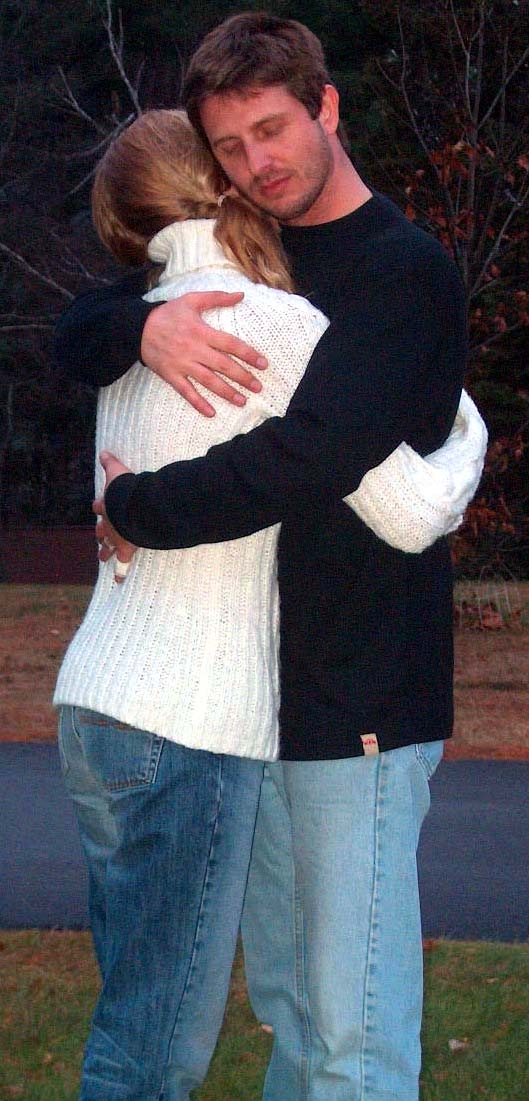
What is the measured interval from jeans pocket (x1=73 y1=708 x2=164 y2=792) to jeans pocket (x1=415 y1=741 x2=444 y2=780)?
48cm

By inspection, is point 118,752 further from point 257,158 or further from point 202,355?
point 257,158

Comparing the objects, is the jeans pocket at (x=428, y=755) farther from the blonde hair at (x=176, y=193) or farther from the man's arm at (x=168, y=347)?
the blonde hair at (x=176, y=193)

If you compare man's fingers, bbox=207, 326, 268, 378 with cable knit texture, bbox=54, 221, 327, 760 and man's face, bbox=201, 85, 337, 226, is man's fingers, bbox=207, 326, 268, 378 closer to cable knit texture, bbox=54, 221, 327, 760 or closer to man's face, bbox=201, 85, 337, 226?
cable knit texture, bbox=54, 221, 327, 760

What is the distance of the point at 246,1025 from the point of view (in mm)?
4035

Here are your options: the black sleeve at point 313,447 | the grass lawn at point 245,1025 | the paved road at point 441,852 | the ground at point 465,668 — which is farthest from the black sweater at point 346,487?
the ground at point 465,668

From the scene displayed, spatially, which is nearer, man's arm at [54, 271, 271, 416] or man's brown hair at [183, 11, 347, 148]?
man's arm at [54, 271, 271, 416]

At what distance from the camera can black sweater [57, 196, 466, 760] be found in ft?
6.91

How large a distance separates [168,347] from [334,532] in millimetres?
382

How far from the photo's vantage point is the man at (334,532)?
212 centimetres

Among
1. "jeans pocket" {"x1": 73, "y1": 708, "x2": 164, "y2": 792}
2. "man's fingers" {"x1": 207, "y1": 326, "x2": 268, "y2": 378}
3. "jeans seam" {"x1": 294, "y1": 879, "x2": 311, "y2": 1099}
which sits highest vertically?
"man's fingers" {"x1": 207, "y1": 326, "x2": 268, "y2": 378}

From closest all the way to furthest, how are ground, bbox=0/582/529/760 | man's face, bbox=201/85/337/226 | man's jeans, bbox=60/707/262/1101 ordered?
1. man's jeans, bbox=60/707/262/1101
2. man's face, bbox=201/85/337/226
3. ground, bbox=0/582/529/760

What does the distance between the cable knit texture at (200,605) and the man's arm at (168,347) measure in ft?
0.09

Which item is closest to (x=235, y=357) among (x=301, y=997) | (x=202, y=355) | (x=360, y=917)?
Result: (x=202, y=355)

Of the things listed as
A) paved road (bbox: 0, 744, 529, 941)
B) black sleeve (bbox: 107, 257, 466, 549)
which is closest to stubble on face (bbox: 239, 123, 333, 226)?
black sleeve (bbox: 107, 257, 466, 549)
